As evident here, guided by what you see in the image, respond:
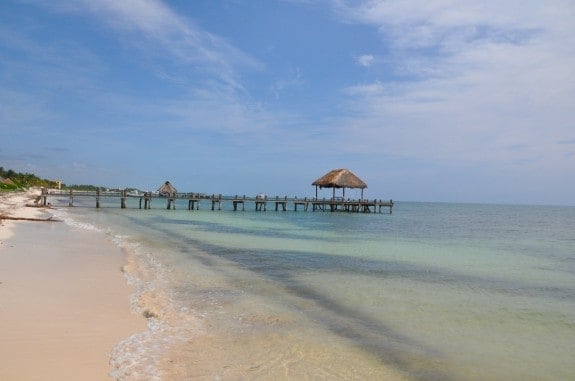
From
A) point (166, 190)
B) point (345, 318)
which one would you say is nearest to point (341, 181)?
point (166, 190)

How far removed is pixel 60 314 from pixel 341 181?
136ft

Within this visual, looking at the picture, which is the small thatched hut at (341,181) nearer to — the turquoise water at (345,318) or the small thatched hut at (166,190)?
the small thatched hut at (166,190)

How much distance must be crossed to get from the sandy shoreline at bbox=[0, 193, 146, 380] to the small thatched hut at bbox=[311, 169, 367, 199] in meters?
35.7

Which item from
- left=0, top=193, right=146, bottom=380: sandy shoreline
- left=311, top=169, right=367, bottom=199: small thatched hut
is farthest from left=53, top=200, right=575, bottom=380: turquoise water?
left=311, top=169, right=367, bottom=199: small thatched hut

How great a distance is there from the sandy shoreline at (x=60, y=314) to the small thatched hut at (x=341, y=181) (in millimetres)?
35728

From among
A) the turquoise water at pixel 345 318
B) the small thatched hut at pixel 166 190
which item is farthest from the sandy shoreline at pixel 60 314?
the small thatched hut at pixel 166 190

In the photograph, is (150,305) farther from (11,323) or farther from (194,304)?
(11,323)

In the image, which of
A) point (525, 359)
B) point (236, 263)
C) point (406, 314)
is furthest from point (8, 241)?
point (525, 359)

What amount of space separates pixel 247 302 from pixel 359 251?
30.4 feet

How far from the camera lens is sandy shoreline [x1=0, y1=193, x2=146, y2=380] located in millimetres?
4633

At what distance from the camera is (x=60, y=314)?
645cm

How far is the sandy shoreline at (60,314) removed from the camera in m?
4.63

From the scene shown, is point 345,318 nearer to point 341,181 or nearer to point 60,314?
point 60,314

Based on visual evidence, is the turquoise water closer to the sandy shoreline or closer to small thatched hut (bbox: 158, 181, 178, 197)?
the sandy shoreline
